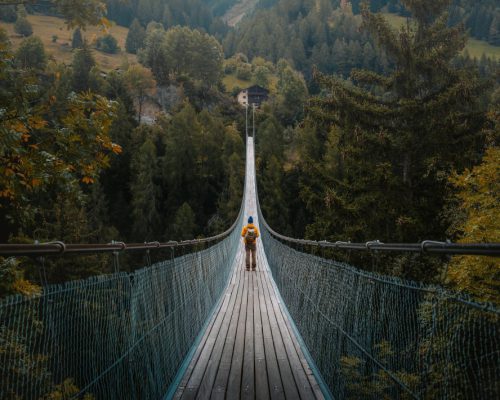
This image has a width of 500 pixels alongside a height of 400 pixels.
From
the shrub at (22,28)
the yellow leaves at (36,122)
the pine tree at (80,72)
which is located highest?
the shrub at (22,28)

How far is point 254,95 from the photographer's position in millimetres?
77938

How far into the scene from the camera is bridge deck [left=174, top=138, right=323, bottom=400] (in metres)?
3.39

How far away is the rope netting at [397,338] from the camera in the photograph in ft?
4.48

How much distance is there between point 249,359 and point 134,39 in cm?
10040

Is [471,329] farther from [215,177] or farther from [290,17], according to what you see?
[290,17]

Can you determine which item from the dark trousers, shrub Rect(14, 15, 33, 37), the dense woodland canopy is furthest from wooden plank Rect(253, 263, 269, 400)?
shrub Rect(14, 15, 33, 37)

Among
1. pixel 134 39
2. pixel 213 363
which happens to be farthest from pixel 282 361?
pixel 134 39

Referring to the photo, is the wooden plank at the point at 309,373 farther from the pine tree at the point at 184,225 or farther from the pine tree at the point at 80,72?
the pine tree at the point at 80,72

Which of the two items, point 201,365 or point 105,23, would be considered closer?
point 105,23

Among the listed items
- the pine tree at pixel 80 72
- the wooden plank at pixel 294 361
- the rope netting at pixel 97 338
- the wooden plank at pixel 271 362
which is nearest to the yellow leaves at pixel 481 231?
the wooden plank at pixel 294 361

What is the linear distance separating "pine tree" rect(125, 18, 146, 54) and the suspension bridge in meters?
97.1

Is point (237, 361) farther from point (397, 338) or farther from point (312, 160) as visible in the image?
point (312, 160)

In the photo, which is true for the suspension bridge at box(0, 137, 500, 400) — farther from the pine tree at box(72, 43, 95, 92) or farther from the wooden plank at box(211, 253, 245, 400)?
the pine tree at box(72, 43, 95, 92)

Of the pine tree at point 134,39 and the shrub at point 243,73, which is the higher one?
the pine tree at point 134,39
